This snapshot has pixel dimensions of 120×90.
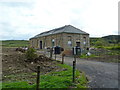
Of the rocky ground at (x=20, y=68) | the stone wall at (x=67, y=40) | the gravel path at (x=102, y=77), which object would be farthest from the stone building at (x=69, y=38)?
the gravel path at (x=102, y=77)

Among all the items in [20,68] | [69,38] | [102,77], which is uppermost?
[69,38]

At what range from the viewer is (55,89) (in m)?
3.71

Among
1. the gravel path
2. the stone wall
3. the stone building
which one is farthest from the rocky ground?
the stone building

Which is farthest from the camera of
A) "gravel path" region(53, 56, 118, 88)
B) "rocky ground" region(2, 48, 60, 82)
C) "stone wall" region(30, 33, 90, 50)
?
"stone wall" region(30, 33, 90, 50)

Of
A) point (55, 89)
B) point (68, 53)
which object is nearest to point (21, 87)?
point (55, 89)

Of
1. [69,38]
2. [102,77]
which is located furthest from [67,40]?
[102,77]

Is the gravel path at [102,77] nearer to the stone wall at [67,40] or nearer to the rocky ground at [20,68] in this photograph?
the rocky ground at [20,68]

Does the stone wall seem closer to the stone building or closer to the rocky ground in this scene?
the stone building

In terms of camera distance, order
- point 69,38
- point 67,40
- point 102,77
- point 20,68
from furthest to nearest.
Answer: point 69,38, point 67,40, point 20,68, point 102,77

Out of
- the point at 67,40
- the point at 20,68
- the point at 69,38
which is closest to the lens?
the point at 20,68

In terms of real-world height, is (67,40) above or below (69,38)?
below

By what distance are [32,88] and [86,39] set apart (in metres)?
22.6

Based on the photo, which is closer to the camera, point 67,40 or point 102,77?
point 102,77

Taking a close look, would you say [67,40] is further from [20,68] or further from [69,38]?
[20,68]
